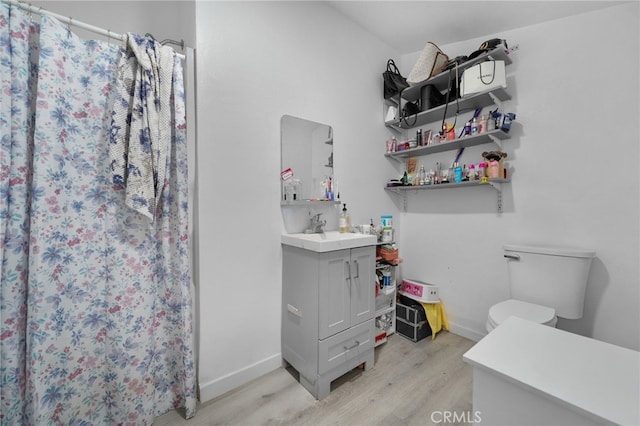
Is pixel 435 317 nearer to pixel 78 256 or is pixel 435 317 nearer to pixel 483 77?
pixel 483 77

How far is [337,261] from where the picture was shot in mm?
1560

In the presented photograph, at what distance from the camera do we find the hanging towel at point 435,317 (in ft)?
7.16

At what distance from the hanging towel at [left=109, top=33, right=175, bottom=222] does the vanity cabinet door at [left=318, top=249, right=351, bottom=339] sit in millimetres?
977

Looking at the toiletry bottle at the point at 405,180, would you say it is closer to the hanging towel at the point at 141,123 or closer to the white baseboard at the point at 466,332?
the white baseboard at the point at 466,332

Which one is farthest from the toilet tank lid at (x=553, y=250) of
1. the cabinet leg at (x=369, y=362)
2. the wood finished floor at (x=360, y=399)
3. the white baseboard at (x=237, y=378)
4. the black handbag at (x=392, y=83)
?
the white baseboard at (x=237, y=378)

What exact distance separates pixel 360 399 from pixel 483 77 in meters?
2.31

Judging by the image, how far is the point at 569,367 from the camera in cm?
83

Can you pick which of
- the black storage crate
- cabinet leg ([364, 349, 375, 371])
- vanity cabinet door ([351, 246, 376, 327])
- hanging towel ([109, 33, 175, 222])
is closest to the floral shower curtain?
hanging towel ([109, 33, 175, 222])

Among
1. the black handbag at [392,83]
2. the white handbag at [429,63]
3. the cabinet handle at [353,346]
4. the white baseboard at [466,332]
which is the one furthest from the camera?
the black handbag at [392,83]

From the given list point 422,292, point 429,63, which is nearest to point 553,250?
point 422,292

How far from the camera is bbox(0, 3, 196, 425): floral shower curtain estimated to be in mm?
1029

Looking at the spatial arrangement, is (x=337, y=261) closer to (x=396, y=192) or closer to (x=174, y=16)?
(x=396, y=192)

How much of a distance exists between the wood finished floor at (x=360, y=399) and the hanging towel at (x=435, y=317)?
32cm

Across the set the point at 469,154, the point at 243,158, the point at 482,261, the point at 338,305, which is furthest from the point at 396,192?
the point at 243,158
